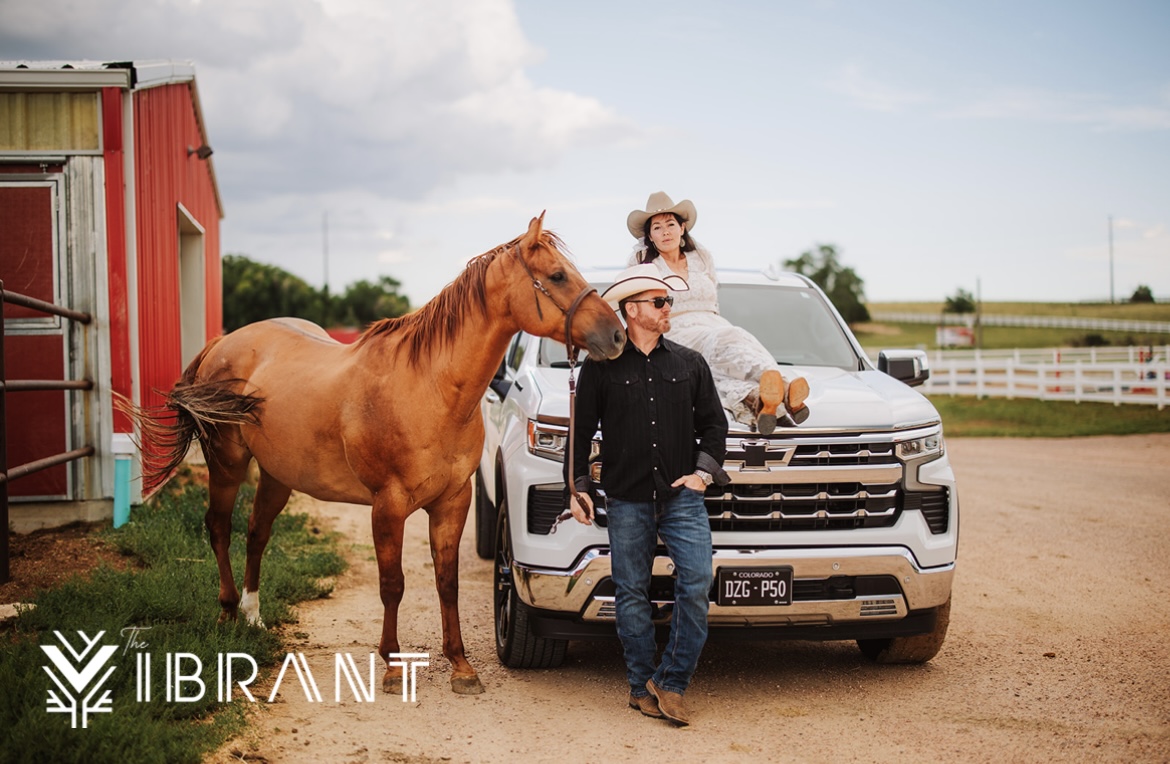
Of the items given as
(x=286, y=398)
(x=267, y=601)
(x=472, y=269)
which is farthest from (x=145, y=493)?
(x=472, y=269)

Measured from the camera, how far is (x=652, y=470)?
418 cm

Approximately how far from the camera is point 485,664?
202 inches

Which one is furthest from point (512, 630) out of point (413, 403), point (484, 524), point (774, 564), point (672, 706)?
point (484, 524)

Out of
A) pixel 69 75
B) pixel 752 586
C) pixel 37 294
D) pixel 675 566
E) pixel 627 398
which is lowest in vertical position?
pixel 752 586

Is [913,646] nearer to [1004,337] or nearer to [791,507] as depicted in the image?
[791,507]

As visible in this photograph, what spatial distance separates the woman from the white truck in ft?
0.48

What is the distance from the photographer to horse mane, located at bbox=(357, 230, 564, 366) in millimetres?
4539

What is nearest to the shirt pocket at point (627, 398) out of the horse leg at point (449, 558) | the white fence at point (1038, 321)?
the horse leg at point (449, 558)

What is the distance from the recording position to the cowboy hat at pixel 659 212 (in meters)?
5.41

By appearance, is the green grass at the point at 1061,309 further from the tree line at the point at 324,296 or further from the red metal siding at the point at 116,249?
the red metal siding at the point at 116,249

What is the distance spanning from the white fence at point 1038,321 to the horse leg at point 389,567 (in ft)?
136

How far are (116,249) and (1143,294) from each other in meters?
35.4

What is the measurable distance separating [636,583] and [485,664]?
1356 mm

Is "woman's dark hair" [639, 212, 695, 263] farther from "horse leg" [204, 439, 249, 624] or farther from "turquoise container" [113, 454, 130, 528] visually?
"turquoise container" [113, 454, 130, 528]
